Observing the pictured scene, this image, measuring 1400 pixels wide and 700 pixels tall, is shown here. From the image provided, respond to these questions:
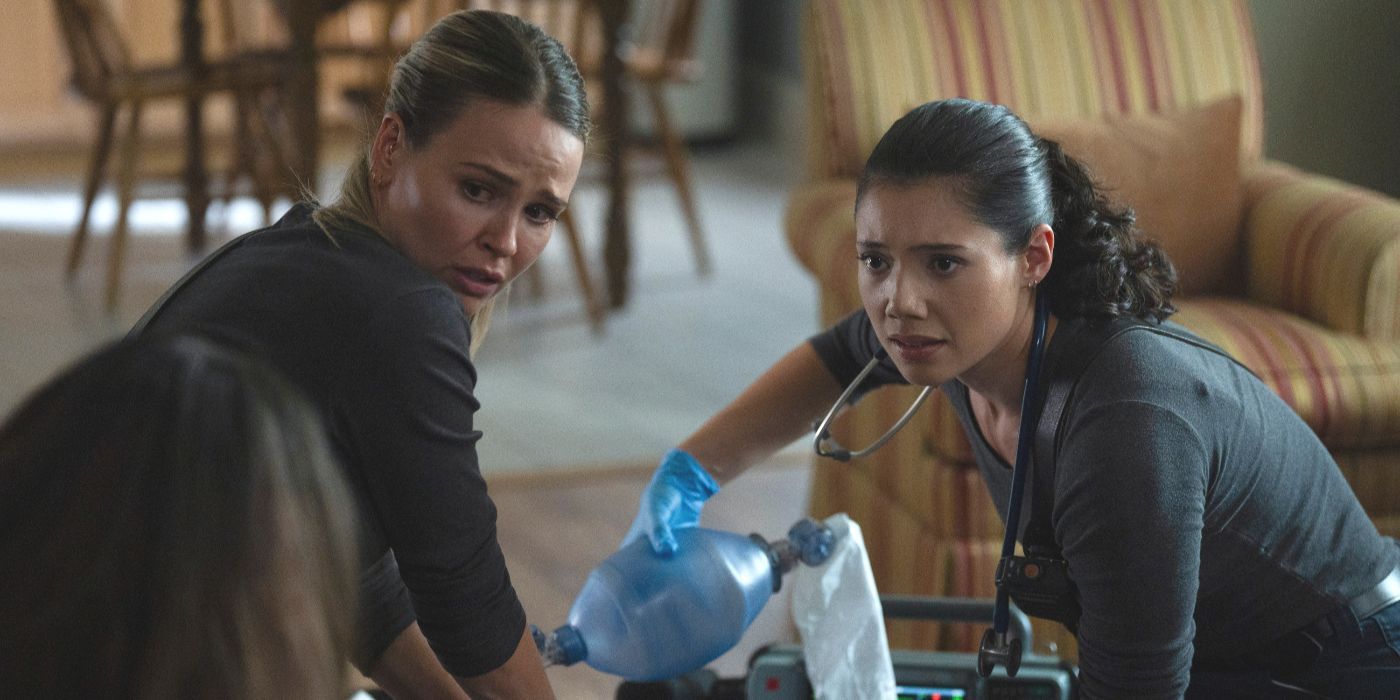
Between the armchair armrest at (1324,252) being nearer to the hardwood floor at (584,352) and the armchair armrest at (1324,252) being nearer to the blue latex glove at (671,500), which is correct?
the hardwood floor at (584,352)

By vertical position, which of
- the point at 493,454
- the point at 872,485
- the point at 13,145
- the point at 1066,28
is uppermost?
the point at 1066,28

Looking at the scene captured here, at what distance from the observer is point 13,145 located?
555cm

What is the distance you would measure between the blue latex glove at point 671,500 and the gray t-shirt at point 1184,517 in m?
0.28

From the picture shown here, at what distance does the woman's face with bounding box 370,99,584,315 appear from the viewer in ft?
3.84

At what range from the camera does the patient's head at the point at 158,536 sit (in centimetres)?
63

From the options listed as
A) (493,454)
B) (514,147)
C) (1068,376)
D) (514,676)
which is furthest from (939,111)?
(493,454)

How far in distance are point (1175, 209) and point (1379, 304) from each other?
13.0 inches

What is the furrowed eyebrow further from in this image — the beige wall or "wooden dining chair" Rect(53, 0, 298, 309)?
"wooden dining chair" Rect(53, 0, 298, 309)

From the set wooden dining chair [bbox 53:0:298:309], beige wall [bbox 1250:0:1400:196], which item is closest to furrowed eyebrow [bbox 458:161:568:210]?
beige wall [bbox 1250:0:1400:196]

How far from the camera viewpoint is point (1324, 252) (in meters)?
2.23

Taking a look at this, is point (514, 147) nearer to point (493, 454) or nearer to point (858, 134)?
point (858, 134)

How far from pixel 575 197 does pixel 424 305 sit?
164 inches

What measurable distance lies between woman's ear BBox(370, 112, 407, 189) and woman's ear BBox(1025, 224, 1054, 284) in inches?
20.0

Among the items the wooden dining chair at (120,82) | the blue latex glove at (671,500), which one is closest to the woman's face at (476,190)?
the blue latex glove at (671,500)
